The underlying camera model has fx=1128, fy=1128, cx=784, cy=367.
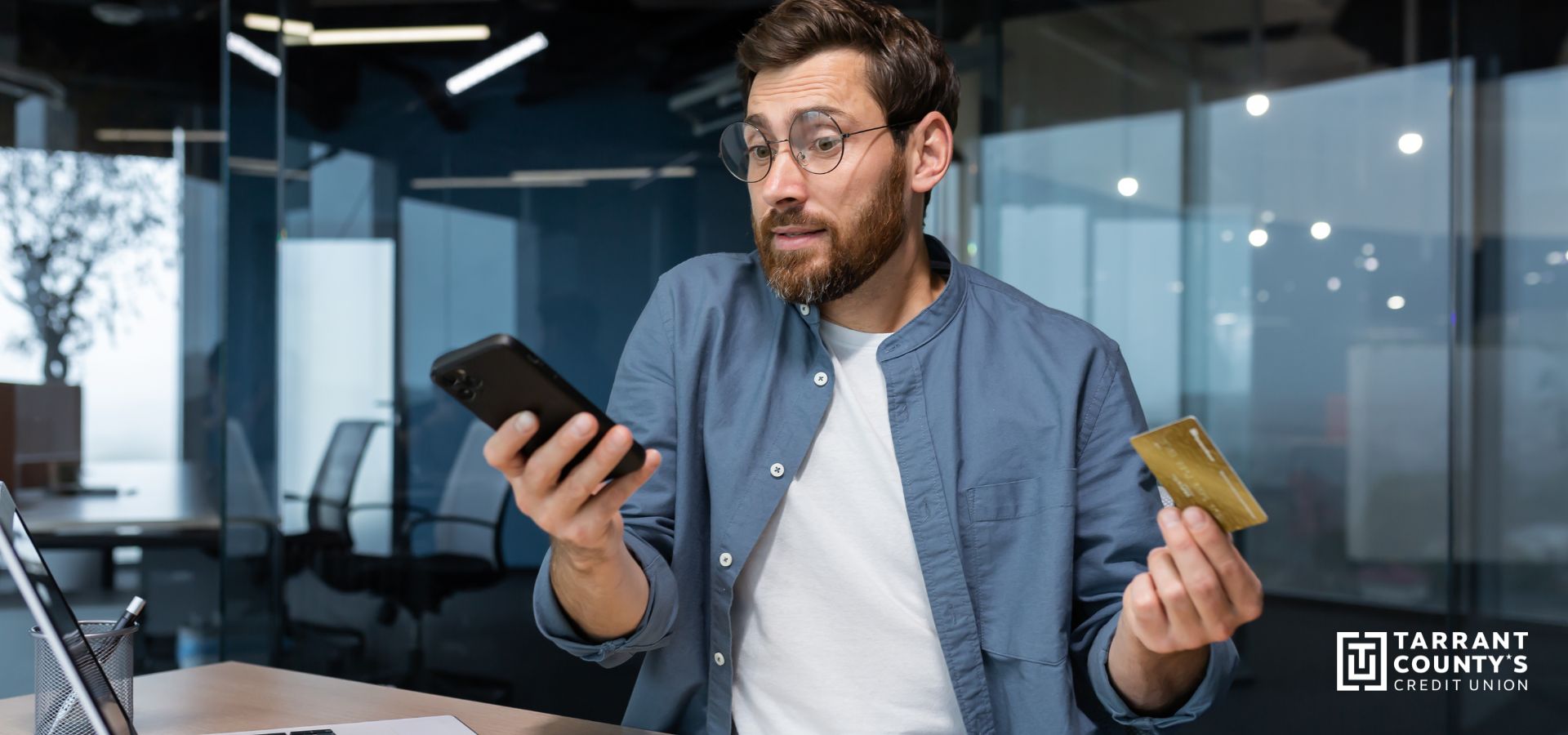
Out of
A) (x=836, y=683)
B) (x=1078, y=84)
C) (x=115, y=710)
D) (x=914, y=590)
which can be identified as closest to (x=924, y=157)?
(x=914, y=590)

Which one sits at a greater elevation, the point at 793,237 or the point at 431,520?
the point at 793,237

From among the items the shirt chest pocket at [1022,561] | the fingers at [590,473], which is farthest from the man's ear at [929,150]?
the fingers at [590,473]

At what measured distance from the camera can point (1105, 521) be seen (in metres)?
1.43

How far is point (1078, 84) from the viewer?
369 centimetres

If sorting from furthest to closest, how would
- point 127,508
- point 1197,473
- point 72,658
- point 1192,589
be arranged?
point 127,508 → point 1192,589 → point 1197,473 → point 72,658

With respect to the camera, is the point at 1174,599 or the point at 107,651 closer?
the point at 1174,599

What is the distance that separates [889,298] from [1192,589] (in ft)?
2.26

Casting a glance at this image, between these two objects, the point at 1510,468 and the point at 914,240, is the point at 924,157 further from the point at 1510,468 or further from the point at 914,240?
the point at 1510,468

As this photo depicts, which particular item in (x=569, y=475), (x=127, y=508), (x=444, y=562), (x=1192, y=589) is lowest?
(x=444, y=562)

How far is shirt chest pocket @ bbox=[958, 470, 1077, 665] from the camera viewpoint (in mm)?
1399

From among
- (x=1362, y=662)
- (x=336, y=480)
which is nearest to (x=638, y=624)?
(x=336, y=480)

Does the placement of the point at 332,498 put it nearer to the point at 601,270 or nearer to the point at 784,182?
the point at 601,270

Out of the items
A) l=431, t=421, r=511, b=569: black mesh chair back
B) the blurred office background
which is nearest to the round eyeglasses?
the blurred office background

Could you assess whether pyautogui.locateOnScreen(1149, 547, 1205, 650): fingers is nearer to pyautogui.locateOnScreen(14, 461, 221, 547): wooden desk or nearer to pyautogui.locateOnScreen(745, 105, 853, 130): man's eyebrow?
pyautogui.locateOnScreen(745, 105, 853, 130): man's eyebrow
